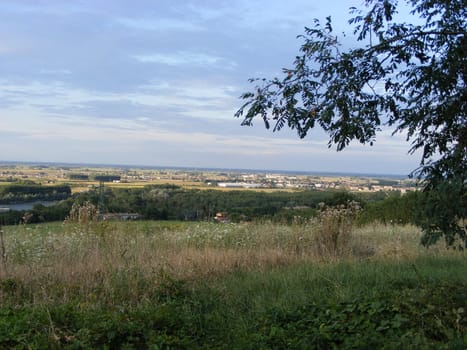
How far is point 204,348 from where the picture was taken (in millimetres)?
3945

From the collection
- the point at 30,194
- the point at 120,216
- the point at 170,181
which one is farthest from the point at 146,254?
the point at 170,181

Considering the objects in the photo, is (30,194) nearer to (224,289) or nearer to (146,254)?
(146,254)

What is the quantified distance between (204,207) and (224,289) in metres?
6.41

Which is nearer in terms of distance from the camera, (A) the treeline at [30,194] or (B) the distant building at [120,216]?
(B) the distant building at [120,216]

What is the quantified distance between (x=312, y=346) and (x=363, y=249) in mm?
5872

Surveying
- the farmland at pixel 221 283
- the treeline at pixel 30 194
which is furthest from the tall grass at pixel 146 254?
the treeline at pixel 30 194

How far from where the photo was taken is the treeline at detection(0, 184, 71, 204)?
12.0m

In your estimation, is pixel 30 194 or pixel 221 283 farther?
pixel 30 194

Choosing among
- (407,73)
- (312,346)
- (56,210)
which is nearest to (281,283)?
(312,346)

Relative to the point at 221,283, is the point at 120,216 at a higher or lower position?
higher

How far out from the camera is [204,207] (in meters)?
12.4

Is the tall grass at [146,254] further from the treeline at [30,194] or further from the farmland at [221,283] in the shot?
the treeline at [30,194]

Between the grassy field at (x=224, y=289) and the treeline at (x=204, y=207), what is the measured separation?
2.77 feet

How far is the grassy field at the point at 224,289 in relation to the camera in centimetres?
403
